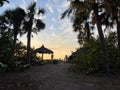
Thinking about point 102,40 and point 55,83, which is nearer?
point 55,83

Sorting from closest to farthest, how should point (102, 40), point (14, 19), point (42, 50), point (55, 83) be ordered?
point (55, 83) → point (102, 40) → point (14, 19) → point (42, 50)

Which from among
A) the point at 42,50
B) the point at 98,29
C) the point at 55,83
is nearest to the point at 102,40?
the point at 98,29

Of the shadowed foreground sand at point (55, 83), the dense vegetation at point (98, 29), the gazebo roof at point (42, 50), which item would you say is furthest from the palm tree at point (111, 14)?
the gazebo roof at point (42, 50)

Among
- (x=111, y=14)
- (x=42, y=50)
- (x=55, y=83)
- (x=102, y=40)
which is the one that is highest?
(x=111, y=14)

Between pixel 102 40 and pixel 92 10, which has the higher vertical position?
pixel 92 10

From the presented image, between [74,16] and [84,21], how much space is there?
1.56 metres

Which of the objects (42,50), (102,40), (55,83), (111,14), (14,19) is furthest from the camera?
(42,50)

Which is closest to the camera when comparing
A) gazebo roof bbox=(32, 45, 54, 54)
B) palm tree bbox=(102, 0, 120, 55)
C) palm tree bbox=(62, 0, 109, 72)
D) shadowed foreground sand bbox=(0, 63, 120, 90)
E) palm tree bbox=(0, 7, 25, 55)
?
shadowed foreground sand bbox=(0, 63, 120, 90)

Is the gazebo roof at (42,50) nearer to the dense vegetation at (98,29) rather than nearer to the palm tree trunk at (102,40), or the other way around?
the dense vegetation at (98,29)

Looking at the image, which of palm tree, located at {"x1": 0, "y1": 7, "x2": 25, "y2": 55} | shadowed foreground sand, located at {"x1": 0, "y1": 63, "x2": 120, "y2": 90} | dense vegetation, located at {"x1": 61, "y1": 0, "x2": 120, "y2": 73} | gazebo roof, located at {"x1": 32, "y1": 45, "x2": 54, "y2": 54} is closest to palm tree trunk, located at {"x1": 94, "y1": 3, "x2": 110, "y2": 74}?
dense vegetation, located at {"x1": 61, "y1": 0, "x2": 120, "y2": 73}

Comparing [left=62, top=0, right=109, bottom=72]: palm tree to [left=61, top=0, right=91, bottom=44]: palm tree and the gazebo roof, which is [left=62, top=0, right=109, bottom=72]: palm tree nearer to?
[left=61, top=0, right=91, bottom=44]: palm tree

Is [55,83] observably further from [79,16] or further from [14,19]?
[14,19]

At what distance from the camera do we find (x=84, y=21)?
24172 mm

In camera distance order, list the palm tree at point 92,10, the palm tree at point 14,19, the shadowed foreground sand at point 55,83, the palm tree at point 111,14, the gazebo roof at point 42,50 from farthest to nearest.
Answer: the gazebo roof at point 42,50
the palm tree at point 14,19
the palm tree at point 92,10
the palm tree at point 111,14
the shadowed foreground sand at point 55,83
